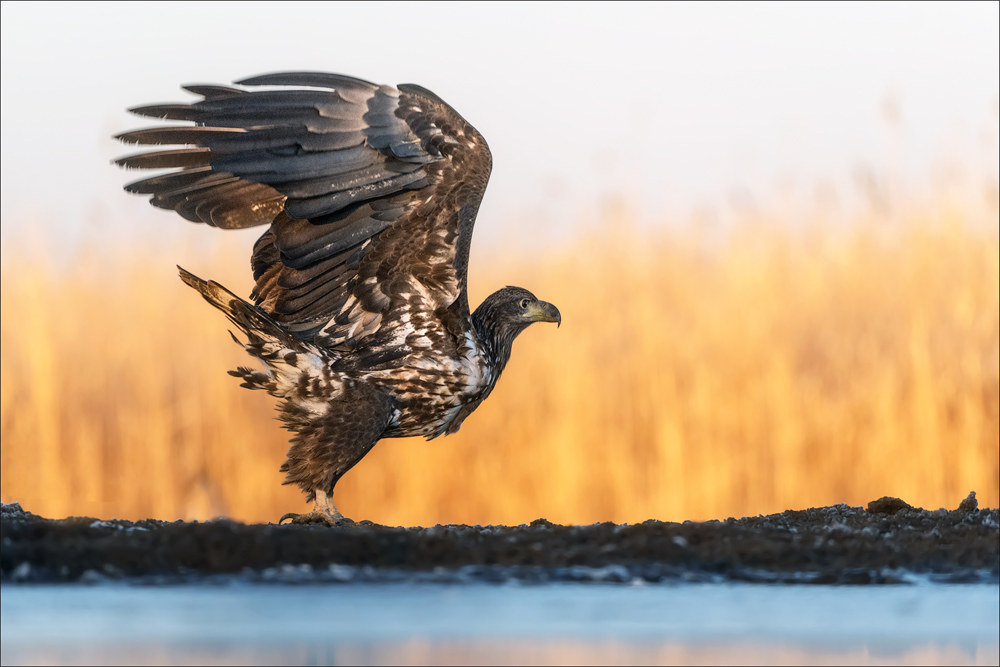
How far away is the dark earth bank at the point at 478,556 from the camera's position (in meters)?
4.18

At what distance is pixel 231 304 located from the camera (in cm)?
608

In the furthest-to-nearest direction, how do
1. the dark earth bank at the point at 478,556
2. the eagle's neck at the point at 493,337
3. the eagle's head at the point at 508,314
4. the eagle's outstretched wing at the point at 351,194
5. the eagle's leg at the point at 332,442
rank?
the eagle's head at the point at 508,314 < the eagle's neck at the point at 493,337 < the eagle's leg at the point at 332,442 < the eagle's outstretched wing at the point at 351,194 < the dark earth bank at the point at 478,556

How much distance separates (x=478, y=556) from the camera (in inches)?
172

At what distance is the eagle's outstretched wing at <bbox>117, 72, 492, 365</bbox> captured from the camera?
19.7 ft

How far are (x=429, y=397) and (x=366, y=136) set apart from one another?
1.42 metres

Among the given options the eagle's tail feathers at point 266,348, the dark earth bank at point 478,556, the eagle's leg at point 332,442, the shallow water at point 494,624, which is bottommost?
the shallow water at point 494,624

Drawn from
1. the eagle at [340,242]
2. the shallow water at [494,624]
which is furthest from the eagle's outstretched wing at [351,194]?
the shallow water at [494,624]

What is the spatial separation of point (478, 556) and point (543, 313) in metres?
2.69

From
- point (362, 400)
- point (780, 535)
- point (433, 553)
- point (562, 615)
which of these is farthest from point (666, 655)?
point (362, 400)

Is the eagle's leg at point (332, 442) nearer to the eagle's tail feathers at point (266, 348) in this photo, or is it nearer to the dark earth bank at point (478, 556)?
the eagle's tail feathers at point (266, 348)

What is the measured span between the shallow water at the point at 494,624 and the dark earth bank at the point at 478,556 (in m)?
0.13

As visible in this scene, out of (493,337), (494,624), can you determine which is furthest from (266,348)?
(494,624)

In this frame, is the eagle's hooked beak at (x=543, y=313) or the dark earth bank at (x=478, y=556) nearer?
the dark earth bank at (x=478, y=556)

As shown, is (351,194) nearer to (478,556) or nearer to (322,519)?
(322,519)
